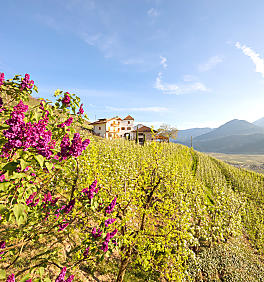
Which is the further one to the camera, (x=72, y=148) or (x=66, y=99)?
(x=66, y=99)

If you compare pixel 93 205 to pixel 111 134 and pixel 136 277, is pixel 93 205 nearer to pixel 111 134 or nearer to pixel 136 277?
pixel 136 277

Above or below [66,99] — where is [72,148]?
below

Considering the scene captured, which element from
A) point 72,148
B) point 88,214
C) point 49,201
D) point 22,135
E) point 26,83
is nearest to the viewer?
point 22,135

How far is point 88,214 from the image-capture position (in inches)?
164

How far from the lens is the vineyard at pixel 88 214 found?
5.24 ft

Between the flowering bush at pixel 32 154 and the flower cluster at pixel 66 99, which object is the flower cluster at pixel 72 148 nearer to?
the flowering bush at pixel 32 154

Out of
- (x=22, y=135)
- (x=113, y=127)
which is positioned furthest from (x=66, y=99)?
(x=113, y=127)

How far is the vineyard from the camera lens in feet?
5.24

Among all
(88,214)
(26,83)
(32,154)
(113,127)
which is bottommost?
(88,214)

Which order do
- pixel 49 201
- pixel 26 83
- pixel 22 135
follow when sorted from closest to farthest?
1. pixel 22 135
2. pixel 26 83
3. pixel 49 201

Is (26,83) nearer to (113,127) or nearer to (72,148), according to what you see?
(72,148)

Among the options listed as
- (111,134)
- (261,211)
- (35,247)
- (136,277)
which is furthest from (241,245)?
(111,134)

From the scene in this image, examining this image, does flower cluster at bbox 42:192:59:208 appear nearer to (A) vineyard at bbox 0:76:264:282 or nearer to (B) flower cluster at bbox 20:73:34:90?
(A) vineyard at bbox 0:76:264:282

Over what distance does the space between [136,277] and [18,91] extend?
8.51m
